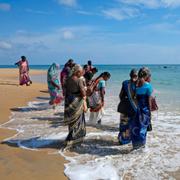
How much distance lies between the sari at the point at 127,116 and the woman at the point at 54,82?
13.6 ft

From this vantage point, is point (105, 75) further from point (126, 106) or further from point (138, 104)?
point (138, 104)

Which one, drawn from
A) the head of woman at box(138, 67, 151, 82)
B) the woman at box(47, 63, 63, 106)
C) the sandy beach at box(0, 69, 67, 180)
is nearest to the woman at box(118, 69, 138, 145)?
the head of woman at box(138, 67, 151, 82)

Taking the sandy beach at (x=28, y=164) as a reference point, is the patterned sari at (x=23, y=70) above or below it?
above

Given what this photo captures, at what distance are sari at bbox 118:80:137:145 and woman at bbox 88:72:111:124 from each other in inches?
61.8

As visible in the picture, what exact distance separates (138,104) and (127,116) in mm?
475

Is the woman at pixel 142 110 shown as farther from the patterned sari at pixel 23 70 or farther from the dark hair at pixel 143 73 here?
the patterned sari at pixel 23 70

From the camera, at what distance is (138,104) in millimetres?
5465

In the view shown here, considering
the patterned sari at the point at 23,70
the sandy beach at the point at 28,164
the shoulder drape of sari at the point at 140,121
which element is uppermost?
the patterned sari at the point at 23,70

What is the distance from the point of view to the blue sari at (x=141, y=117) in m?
5.35

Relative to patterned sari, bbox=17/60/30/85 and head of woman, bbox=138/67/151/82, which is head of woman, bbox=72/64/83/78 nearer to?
head of woman, bbox=138/67/151/82

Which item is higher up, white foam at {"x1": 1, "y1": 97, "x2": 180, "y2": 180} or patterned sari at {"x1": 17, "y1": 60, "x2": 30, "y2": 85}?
patterned sari at {"x1": 17, "y1": 60, "x2": 30, "y2": 85}

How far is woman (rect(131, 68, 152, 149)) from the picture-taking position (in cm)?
532

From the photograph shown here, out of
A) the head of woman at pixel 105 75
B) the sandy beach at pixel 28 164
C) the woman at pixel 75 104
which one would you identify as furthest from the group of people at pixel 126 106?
the head of woman at pixel 105 75

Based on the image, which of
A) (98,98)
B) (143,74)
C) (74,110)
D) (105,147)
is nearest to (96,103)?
(98,98)
